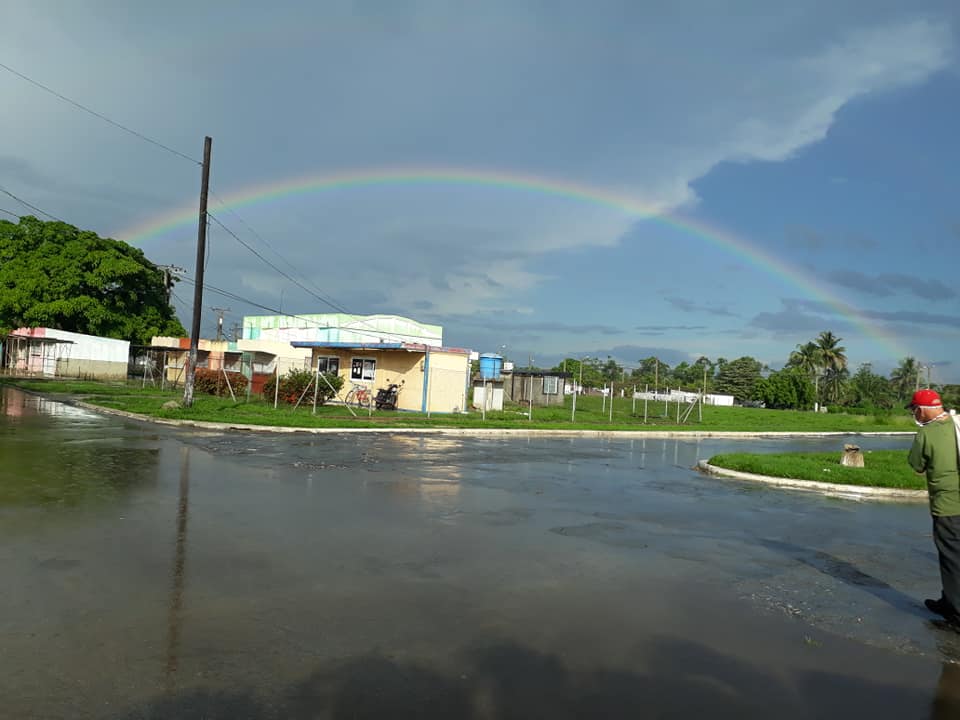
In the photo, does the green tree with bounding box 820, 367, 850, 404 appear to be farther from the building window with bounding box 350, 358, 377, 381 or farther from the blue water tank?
the building window with bounding box 350, 358, 377, 381

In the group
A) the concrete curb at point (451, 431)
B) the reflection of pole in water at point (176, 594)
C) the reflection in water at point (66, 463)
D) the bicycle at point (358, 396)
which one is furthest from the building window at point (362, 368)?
the reflection of pole in water at point (176, 594)

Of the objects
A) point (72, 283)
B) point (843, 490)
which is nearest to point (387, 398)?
point (843, 490)

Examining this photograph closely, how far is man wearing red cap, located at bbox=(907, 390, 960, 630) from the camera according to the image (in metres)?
6.05

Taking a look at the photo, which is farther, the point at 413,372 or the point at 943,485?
the point at 413,372

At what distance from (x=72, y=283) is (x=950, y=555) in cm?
6218

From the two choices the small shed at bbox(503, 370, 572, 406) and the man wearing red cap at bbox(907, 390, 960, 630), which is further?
the small shed at bbox(503, 370, 572, 406)

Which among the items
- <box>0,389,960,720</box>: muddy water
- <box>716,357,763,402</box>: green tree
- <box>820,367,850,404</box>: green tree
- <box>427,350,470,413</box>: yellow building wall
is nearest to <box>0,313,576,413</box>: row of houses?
<box>427,350,470,413</box>: yellow building wall

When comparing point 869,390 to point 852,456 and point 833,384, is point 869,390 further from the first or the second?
point 852,456

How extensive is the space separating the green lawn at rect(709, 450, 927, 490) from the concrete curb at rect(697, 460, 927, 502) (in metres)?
0.23

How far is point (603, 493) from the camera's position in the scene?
12734 millimetres

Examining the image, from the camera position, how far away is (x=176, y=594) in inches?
231

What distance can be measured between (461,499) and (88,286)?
57476mm

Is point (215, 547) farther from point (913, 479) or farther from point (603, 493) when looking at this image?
point (913, 479)

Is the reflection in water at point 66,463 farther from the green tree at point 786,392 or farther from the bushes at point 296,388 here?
the green tree at point 786,392
